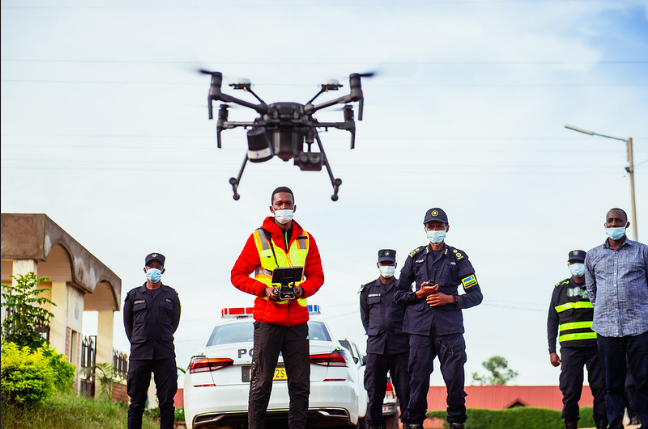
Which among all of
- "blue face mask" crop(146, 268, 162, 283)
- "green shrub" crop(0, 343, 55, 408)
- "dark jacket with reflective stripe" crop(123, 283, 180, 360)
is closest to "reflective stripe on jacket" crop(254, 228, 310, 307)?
"dark jacket with reflective stripe" crop(123, 283, 180, 360)

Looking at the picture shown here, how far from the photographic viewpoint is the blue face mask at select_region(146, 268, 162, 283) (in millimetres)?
9633

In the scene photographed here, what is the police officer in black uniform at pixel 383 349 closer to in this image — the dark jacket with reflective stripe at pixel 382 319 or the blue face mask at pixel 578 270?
the dark jacket with reflective stripe at pixel 382 319

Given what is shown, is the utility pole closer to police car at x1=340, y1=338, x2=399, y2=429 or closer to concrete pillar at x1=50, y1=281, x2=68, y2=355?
police car at x1=340, y1=338, x2=399, y2=429

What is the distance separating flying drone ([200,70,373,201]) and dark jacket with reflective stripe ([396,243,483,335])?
5.09ft

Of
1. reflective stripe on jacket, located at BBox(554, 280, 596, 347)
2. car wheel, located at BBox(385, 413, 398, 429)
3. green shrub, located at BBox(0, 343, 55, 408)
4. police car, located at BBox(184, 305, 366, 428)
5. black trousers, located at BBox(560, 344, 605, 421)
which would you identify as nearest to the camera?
police car, located at BBox(184, 305, 366, 428)

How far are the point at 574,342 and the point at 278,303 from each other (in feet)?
14.5

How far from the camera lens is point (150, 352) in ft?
30.3

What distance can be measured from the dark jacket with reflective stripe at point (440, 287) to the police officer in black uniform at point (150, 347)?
2571 millimetres

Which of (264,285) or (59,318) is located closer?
(264,285)

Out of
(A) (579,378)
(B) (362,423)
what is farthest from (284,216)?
(A) (579,378)

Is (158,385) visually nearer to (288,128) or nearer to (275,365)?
(275,365)

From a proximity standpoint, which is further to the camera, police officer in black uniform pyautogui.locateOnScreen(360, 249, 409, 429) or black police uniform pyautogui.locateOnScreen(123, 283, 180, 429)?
police officer in black uniform pyautogui.locateOnScreen(360, 249, 409, 429)

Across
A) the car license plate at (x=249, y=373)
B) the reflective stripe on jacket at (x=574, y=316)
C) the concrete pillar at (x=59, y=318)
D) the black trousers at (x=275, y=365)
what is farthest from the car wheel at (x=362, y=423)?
the concrete pillar at (x=59, y=318)

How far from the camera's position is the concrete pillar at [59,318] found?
2027 cm
